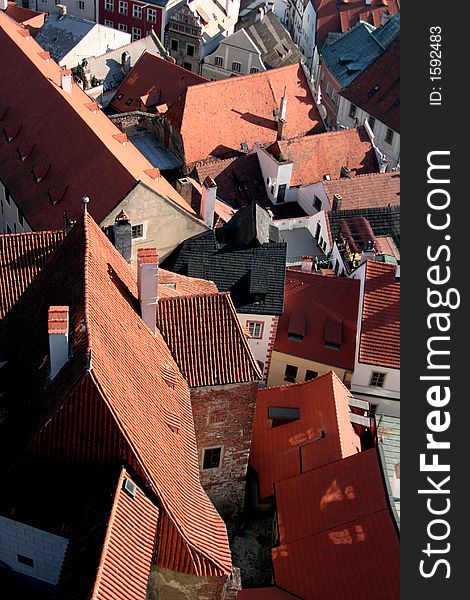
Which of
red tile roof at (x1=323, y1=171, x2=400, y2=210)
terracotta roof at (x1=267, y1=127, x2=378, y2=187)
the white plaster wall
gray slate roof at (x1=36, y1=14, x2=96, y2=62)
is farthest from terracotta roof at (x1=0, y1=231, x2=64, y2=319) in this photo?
gray slate roof at (x1=36, y1=14, x2=96, y2=62)

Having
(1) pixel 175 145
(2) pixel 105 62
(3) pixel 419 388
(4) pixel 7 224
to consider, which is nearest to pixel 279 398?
(3) pixel 419 388

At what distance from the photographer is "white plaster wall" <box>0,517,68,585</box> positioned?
20.5m

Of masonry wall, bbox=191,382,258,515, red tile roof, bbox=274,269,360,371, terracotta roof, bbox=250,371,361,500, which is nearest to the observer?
masonry wall, bbox=191,382,258,515

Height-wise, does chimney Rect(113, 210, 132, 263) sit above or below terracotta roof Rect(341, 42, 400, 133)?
below

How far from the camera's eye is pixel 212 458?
2855 cm

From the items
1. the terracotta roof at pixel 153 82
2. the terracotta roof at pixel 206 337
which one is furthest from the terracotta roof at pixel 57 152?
the terracotta roof at pixel 153 82

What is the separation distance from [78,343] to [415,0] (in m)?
14.4

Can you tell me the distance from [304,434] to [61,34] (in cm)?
4807

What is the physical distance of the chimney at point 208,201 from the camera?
133 feet

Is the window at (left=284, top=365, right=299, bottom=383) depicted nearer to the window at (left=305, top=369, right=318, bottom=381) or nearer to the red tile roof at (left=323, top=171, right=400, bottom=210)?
the window at (left=305, top=369, right=318, bottom=381)

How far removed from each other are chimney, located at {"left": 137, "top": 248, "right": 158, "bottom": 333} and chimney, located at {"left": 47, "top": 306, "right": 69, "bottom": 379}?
13.9 feet

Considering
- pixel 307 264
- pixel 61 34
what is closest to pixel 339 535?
pixel 307 264

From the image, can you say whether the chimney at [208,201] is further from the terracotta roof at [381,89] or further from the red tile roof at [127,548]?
the terracotta roof at [381,89]

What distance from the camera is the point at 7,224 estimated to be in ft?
149
